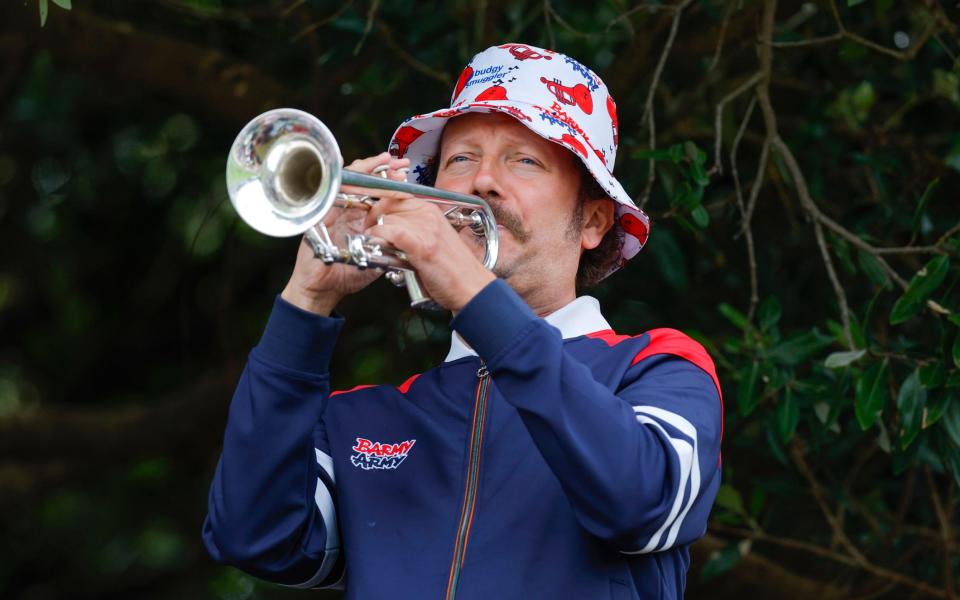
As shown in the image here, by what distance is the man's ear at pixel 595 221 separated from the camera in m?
2.63

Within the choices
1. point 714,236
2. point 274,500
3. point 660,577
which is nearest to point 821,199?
point 714,236

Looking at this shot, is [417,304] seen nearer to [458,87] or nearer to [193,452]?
[458,87]

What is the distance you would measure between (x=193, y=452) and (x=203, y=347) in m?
0.60

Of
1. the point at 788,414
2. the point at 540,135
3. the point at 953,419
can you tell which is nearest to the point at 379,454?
the point at 540,135

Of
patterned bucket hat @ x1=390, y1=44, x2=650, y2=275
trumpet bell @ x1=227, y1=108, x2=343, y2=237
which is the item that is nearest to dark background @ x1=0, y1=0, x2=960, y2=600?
patterned bucket hat @ x1=390, y1=44, x2=650, y2=275

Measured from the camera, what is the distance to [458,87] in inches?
107

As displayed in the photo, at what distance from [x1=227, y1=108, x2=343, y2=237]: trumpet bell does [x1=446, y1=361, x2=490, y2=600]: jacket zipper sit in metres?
0.39

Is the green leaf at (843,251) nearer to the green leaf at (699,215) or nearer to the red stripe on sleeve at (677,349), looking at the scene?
the green leaf at (699,215)

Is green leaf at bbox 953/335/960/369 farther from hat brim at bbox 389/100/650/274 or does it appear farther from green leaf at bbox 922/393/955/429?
hat brim at bbox 389/100/650/274

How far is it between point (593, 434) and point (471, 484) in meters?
0.33

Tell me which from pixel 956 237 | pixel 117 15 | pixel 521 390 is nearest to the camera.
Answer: pixel 521 390

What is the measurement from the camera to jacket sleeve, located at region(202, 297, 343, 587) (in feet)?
7.13

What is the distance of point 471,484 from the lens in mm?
2188

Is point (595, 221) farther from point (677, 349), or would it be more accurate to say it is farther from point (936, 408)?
point (936, 408)
